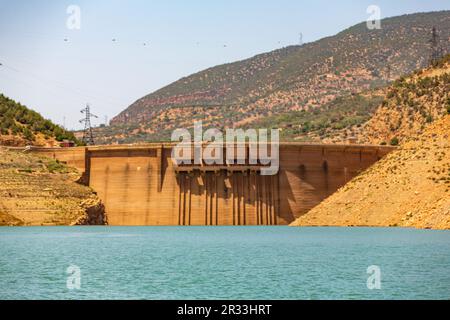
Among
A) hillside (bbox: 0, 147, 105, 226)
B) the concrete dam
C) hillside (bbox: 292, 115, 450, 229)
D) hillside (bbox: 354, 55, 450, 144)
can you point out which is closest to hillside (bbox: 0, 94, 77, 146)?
hillside (bbox: 0, 147, 105, 226)

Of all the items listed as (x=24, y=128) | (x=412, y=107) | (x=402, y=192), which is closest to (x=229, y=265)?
(x=402, y=192)

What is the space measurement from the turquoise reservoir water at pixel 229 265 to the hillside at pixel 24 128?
143 ft

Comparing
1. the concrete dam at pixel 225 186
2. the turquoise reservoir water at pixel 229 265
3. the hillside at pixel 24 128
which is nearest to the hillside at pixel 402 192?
the concrete dam at pixel 225 186

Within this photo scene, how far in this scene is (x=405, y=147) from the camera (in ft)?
324

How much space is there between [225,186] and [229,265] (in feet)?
171

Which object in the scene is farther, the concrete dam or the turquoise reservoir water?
the concrete dam

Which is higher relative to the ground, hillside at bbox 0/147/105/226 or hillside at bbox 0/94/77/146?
hillside at bbox 0/94/77/146

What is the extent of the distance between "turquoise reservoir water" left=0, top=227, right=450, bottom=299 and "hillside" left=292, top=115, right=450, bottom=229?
6397 mm

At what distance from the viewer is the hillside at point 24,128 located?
11962cm

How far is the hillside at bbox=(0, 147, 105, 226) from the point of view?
10006 cm

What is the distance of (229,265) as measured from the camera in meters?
49.5

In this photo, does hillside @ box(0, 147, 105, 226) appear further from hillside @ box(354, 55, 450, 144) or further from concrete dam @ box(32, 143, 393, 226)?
hillside @ box(354, 55, 450, 144)

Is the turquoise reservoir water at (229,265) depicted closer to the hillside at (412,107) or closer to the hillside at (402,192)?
the hillside at (402,192)
